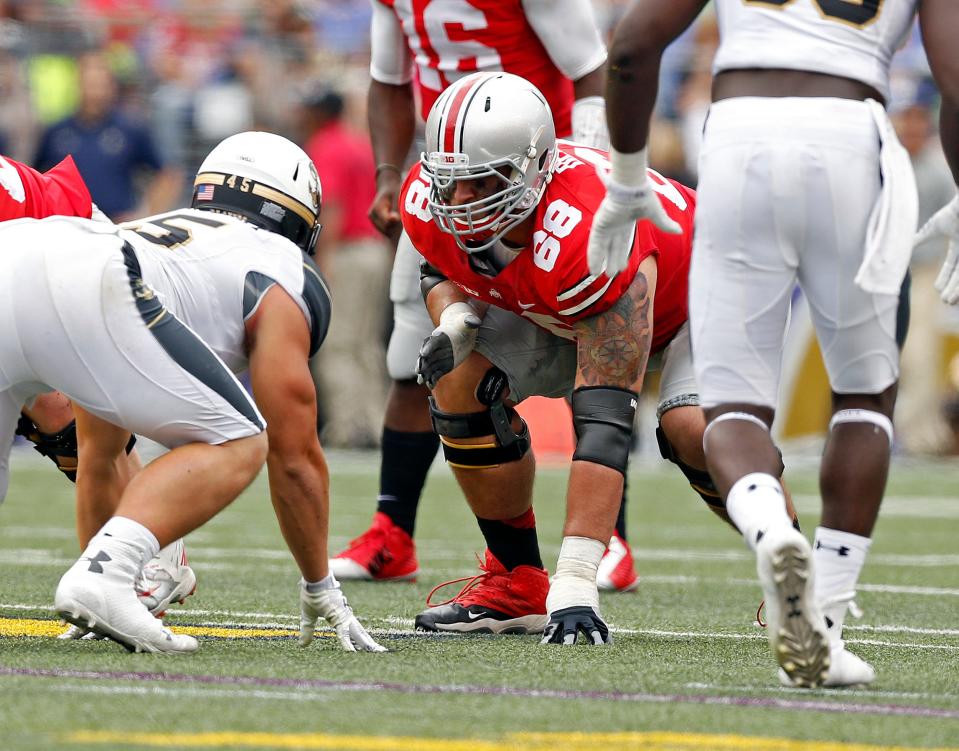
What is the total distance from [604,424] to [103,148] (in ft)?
25.3

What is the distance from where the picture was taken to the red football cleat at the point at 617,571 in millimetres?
5973

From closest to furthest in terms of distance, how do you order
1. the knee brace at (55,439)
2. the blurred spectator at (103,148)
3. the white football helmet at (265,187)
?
the white football helmet at (265,187) → the knee brace at (55,439) → the blurred spectator at (103,148)

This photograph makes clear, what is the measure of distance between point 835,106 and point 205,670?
1.71m

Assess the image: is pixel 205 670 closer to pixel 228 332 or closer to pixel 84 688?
pixel 84 688

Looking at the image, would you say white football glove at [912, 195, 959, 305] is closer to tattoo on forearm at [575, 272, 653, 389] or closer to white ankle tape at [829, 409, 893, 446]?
white ankle tape at [829, 409, 893, 446]

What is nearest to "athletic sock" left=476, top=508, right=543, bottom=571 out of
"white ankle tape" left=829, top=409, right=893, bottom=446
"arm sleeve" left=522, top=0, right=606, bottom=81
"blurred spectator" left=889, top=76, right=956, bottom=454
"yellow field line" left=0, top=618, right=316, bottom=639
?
"yellow field line" left=0, top=618, right=316, bottom=639

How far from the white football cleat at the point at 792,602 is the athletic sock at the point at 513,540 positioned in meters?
1.62

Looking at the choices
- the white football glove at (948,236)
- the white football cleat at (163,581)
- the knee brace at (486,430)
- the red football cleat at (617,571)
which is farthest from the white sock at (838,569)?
the red football cleat at (617,571)

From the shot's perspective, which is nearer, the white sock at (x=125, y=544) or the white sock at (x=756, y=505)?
the white sock at (x=756, y=505)

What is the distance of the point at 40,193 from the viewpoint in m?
5.21

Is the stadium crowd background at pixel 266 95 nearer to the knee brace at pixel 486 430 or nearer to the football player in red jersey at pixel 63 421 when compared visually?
the football player in red jersey at pixel 63 421

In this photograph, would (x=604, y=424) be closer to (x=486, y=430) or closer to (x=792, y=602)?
(x=486, y=430)

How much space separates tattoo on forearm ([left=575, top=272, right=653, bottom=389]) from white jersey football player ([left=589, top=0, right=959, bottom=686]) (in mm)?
748

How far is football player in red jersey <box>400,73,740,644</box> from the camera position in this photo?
458cm
